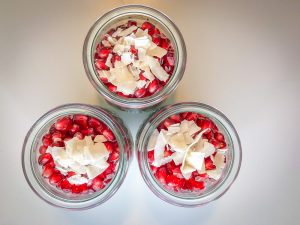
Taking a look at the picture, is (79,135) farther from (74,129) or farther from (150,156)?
(150,156)

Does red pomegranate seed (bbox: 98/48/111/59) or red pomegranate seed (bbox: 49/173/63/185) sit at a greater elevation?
red pomegranate seed (bbox: 98/48/111/59)

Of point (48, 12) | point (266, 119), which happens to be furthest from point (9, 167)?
point (266, 119)

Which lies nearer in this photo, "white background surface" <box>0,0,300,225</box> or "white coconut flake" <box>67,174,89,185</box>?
"white coconut flake" <box>67,174,89,185</box>

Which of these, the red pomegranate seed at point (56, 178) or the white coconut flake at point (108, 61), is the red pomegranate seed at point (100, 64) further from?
the red pomegranate seed at point (56, 178)

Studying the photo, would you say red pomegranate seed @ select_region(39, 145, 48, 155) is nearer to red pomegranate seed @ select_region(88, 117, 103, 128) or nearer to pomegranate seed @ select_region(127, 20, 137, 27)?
red pomegranate seed @ select_region(88, 117, 103, 128)

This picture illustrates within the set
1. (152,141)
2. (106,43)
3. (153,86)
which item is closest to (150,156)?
(152,141)

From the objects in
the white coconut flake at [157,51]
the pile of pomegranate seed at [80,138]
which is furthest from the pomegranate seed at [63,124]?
the white coconut flake at [157,51]

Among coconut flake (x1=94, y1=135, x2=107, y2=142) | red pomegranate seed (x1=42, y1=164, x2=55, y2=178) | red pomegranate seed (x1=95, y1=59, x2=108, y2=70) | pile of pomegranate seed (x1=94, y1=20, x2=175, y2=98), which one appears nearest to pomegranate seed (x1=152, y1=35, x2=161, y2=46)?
pile of pomegranate seed (x1=94, y1=20, x2=175, y2=98)
